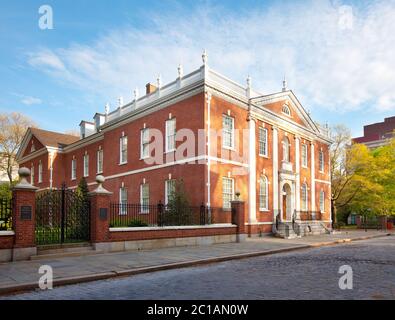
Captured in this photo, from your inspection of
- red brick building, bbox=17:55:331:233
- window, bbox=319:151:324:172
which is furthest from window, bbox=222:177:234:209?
window, bbox=319:151:324:172

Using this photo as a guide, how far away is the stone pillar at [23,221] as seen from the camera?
40.0ft

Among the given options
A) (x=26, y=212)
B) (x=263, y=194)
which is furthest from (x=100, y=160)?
(x=26, y=212)

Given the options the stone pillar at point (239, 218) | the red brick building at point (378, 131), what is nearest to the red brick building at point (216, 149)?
the stone pillar at point (239, 218)

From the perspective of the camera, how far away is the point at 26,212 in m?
12.5

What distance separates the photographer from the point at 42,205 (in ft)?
46.4

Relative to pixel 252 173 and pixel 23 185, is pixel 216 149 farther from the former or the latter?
pixel 23 185

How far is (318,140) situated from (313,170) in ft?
10.5

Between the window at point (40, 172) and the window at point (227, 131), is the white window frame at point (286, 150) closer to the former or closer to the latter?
the window at point (227, 131)

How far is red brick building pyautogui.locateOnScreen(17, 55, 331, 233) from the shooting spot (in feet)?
75.4

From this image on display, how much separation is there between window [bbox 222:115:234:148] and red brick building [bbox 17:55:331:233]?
6cm

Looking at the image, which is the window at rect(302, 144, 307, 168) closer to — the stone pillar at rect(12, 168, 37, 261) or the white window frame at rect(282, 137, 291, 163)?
the white window frame at rect(282, 137, 291, 163)

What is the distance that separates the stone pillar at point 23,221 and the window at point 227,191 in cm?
1291

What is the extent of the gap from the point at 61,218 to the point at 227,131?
12942 millimetres
